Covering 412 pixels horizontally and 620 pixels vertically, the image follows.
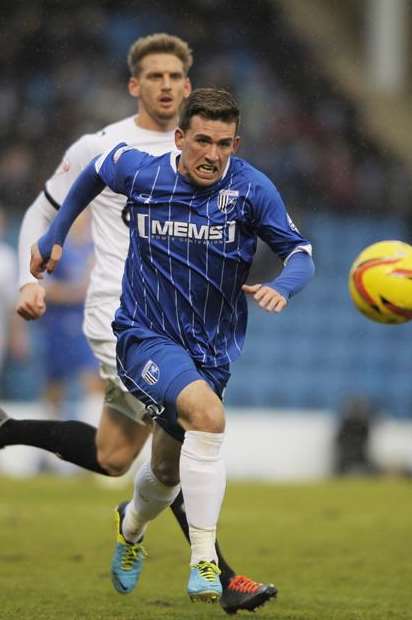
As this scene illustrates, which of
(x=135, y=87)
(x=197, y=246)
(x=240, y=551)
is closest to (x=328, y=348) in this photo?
(x=240, y=551)

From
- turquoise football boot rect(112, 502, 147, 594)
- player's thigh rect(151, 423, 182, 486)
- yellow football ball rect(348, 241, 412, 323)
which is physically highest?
yellow football ball rect(348, 241, 412, 323)

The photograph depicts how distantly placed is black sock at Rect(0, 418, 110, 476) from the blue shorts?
103cm

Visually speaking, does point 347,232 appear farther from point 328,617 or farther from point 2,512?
point 328,617

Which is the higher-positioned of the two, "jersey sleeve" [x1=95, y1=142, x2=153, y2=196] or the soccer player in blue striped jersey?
"jersey sleeve" [x1=95, y1=142, x2=153, y2=196]

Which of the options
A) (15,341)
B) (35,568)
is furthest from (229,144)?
(15,341)

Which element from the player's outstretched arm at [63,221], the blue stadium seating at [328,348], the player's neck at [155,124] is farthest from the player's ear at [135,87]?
the blue stadium seating at [328,348]

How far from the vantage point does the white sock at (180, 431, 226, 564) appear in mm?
5176

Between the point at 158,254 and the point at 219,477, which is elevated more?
Answer: the point at 158,254

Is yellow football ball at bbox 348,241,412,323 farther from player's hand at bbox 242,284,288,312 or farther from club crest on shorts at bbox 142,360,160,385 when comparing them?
club crest on shorts at bbox 142,360,160,385

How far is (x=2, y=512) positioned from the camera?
31.7ft

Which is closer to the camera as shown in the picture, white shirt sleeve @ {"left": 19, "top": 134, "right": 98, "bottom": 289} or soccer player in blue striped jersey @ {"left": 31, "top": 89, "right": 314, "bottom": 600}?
soccer player in blue striped jersey @ {"left": 31, "top": 89, "right": 314, "bottom": 600}

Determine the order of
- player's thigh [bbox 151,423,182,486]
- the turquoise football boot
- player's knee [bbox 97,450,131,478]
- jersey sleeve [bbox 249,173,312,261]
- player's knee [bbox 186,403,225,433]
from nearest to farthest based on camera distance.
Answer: player's knee [bbox 186,403,225,433]
jersey sleeve [bbox 249,173,312,261]
player's thigh [bbox 151,423,182,486]
the turquoise football boot
player's knee [bbox 97,450,131,478]

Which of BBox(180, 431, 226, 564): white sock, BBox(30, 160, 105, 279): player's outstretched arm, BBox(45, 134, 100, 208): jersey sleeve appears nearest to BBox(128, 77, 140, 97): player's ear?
BBox(45, 134, 100, 208): jersey sleeve

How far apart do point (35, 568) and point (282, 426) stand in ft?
23.1
